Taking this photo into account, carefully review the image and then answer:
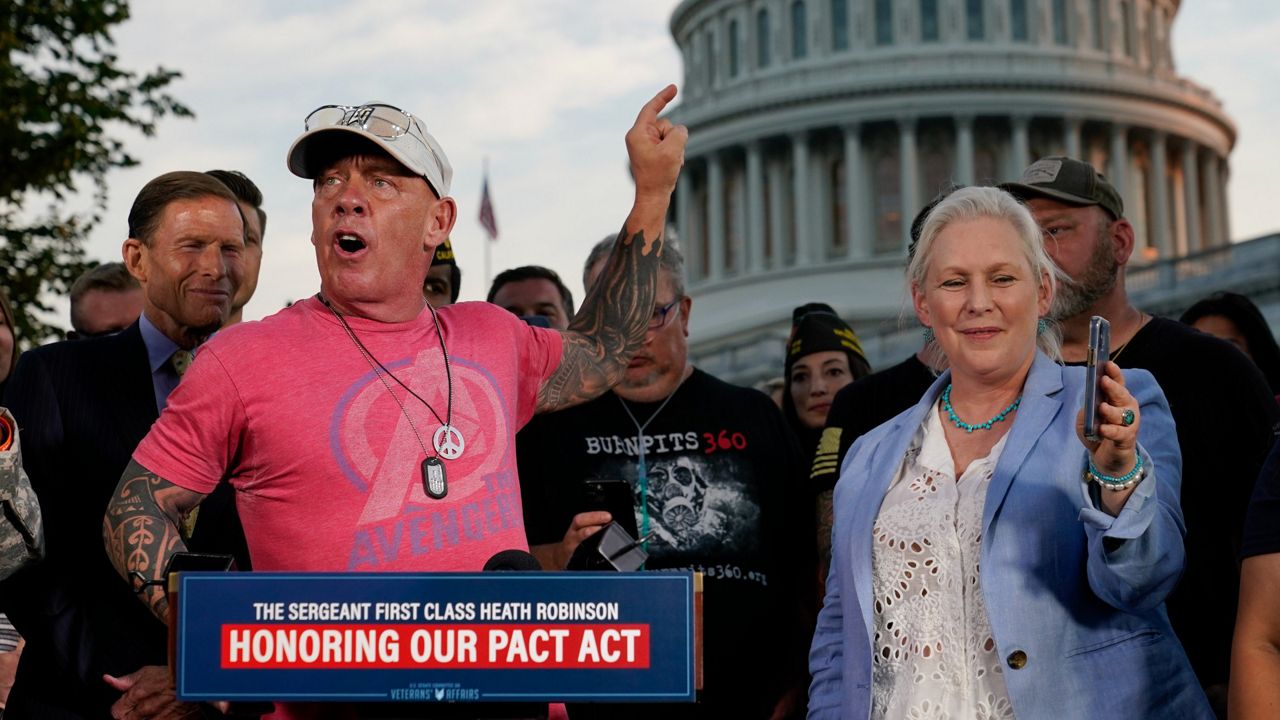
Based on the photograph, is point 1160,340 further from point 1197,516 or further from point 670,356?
point 670,356

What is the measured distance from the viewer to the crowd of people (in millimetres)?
3395

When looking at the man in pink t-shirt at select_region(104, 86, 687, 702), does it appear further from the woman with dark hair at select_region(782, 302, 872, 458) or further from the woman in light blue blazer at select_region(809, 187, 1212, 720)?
the woman with dark hair at select_region(782, 302, 872, 458)

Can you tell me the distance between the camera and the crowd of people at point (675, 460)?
339 centimetres

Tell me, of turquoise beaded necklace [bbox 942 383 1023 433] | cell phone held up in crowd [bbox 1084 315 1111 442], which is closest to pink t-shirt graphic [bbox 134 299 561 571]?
cell phone held up in crowd [bbox 1084 315 1111 442]

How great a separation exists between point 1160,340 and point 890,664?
1845 mm

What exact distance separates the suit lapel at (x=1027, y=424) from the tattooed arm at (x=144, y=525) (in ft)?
6.06

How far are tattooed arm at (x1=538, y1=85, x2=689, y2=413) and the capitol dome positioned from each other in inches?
2417

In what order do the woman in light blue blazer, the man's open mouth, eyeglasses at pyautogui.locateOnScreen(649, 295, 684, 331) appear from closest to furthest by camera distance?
the man's open mouth
the woman in light blue blazer
eyeglasses at pyautogui.locateOnScreen(649, 295, 684, 331)

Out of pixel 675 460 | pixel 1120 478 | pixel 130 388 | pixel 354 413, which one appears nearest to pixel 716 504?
pixel 675 460

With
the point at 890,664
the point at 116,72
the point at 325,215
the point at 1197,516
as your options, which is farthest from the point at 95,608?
the point at 116,72

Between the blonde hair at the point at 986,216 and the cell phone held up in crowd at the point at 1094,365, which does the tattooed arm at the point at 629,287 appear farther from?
the cell phone held up in crowd at the point at 1094,365

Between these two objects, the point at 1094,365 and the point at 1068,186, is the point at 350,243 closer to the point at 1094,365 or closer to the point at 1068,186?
the point at 1094,365

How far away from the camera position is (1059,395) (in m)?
Answer: 4.24

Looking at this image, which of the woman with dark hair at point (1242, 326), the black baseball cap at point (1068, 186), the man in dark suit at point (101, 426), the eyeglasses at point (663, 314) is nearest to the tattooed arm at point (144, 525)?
the man in dark suit at point (101, 426)
